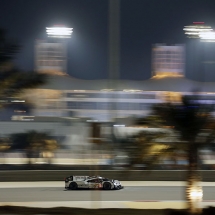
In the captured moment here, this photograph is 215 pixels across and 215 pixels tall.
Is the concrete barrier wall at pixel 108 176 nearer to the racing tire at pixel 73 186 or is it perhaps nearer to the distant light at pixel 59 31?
the racing tire at pixel 73 186

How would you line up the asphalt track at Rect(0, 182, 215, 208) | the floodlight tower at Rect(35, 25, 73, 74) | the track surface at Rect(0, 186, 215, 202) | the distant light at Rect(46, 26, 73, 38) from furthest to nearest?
1. the floodlight tower at Rect(35, 25, 73, 74)
2. the track surface at Rect(0, 186, 215, 202)
3. the distant light at Rect(46, 26, 73, 38)
4. the asphalt track at Rect(0, 182, 215, 208)

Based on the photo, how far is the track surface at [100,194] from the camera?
21844 mm

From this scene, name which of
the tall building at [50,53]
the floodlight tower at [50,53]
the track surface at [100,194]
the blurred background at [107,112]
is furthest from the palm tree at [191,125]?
the tall building at [50,53]

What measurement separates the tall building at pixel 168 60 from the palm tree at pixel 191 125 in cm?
5277

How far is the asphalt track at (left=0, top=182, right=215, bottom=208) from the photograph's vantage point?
64.4ft

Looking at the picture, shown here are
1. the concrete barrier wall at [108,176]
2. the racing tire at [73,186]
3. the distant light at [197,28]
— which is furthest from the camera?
the concrete barrier wall at [108,176]

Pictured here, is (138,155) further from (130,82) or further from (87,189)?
(130,82)

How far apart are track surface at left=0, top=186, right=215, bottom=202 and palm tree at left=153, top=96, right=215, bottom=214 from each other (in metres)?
9.04

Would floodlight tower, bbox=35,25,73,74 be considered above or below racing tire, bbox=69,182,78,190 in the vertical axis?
above

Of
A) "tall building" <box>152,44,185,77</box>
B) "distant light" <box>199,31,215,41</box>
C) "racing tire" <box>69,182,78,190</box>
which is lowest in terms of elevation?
"racing tire" <box>69,182,78,190</box>

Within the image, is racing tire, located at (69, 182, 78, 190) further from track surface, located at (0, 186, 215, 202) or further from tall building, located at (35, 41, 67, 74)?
tall building, located at (35, 41, 67, 74)

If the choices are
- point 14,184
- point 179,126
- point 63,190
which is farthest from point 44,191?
point 179,126

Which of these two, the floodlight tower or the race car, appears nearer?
the race car

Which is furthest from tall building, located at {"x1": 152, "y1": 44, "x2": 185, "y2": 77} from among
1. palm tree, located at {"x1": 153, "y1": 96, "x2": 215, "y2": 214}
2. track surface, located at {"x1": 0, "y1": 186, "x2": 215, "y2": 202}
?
palm tree, located at {"x1": 153, "y1": 96, "x2": 215, "y2": 214}
